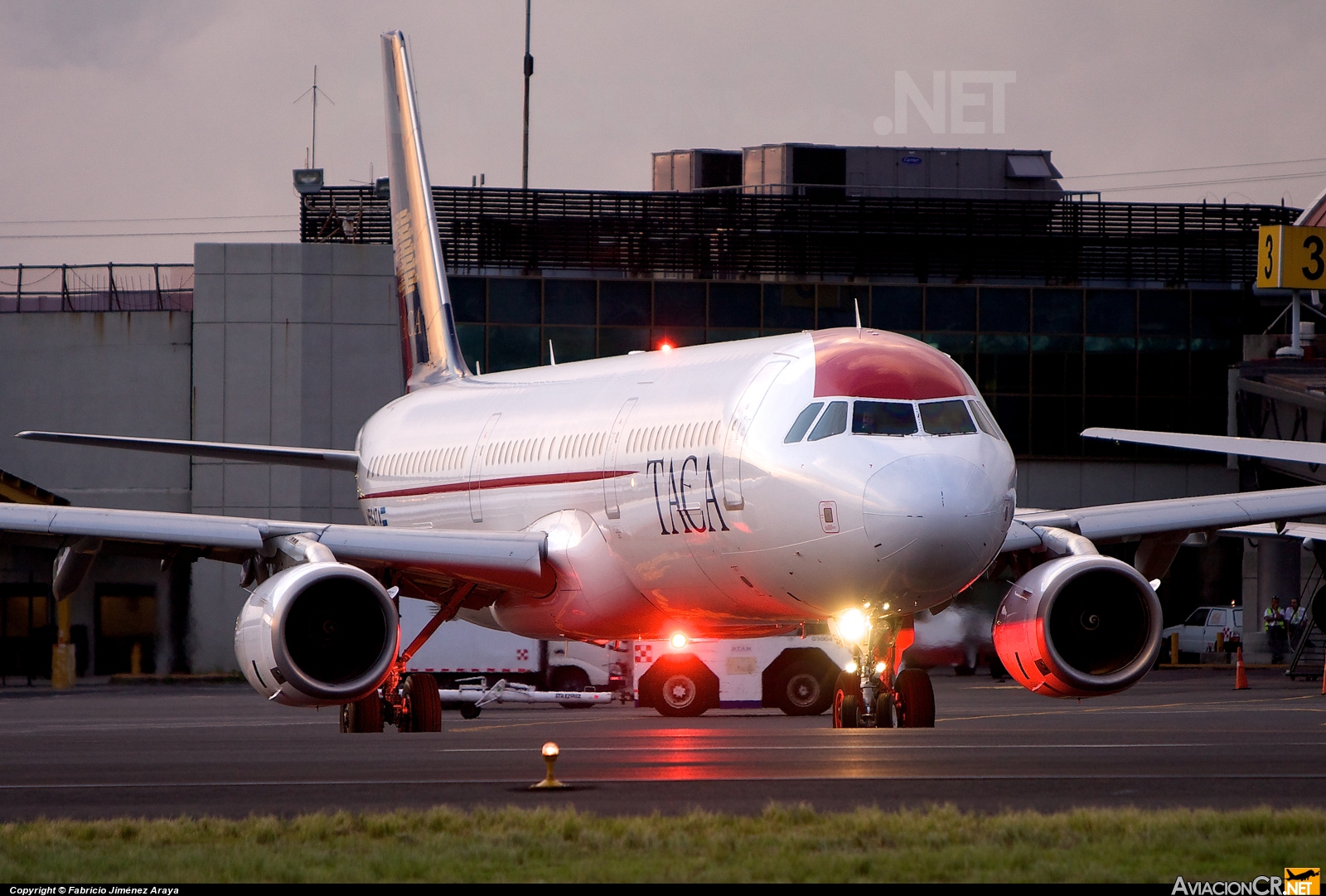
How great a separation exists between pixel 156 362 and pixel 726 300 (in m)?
A: 16.0

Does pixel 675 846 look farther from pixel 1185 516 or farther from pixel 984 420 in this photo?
pixel 1185 516

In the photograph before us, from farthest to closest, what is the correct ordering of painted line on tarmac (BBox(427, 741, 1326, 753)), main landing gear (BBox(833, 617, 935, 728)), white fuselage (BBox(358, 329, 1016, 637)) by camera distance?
main landing gear (BBox(833, 617, 935, 728)) < white fuselage (BBox(358, 329, 1016, 637)) < painted line on tarmac (BBox(427, 741, 1326, 753))

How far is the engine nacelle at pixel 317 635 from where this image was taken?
63.0ft

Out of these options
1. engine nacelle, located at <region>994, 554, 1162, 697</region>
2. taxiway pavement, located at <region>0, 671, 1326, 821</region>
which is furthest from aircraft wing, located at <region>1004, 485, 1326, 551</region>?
taxiway pavement, located at <region>0, 671, 1326, 821</region>

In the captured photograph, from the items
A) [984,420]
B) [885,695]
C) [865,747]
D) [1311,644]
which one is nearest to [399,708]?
[885,695]

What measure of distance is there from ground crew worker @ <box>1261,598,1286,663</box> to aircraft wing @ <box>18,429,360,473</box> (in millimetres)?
29954

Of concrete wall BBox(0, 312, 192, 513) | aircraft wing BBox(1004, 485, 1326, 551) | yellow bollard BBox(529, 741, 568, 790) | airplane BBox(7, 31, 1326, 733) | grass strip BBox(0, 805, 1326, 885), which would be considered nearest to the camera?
grass strip BBox(0, 805, 1326, 885)

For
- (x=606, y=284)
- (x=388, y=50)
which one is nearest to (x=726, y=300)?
(x=606, y=284)

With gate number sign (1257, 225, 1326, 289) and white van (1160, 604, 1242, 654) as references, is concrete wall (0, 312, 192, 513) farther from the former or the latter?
gate number sign (1257, 225, 1326, 289)

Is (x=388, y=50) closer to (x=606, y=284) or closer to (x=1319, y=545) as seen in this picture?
(x=1319, y=545)

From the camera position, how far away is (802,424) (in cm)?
1872

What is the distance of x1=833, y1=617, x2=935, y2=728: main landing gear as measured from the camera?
19969 millimetres

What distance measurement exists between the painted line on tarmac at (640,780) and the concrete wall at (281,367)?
39.2m

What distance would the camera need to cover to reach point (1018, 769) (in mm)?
14484
